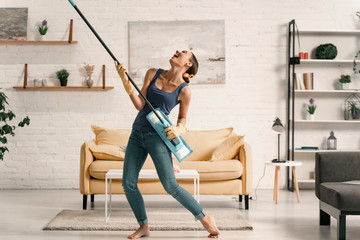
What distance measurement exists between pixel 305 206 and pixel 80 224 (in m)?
2.26

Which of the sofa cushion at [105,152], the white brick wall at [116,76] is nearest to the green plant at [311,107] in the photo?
the white brick wall at [116,76]

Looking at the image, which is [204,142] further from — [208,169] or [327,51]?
[327,51]

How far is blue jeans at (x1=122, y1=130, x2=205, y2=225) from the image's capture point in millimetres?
3412

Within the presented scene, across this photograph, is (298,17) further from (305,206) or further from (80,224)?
Result: (80,224)

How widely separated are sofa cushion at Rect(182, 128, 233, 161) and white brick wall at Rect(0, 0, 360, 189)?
0.74 metres

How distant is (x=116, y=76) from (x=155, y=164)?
126 inches

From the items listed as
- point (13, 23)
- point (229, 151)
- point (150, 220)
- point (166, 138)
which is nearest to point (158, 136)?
point (166, 138)

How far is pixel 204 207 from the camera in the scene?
505cm

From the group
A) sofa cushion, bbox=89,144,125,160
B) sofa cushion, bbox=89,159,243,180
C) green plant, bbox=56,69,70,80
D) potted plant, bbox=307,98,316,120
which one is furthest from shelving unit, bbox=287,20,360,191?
green plant, bbox=56,69,70,80

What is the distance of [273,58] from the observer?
21.2 feet

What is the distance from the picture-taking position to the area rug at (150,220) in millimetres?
3979

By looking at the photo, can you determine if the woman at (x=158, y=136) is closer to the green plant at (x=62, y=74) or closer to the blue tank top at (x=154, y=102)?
the blue tank top at (x=154, y=102)

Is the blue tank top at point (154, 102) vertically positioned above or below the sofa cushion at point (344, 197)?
above

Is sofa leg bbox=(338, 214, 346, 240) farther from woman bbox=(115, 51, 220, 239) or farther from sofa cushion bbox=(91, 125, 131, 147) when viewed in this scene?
sofa cushion bbox=(91, 125, 131, 147)
